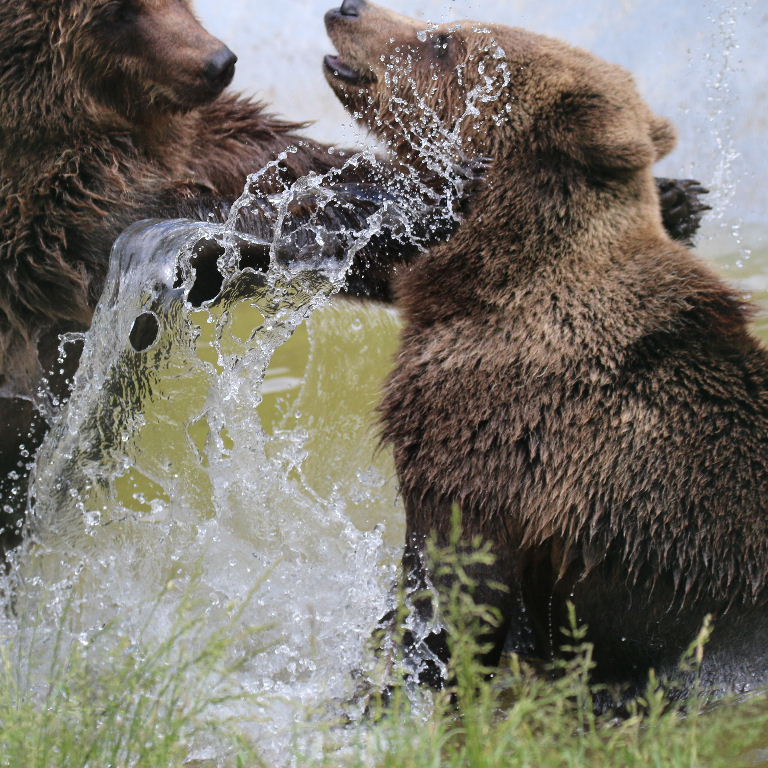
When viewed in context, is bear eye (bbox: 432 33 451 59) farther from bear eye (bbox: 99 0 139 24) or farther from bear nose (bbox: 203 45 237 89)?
bear eye (bbox: 99 0 139 24)

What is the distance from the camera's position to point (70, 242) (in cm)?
422

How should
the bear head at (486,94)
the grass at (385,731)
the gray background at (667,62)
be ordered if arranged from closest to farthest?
the grass at (385,731)
the bear head at (486,94)
the gray background at (667,62)

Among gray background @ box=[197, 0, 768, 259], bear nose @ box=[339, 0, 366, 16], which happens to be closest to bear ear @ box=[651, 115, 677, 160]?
bear nose @ box=[339, 0, 366, 16]

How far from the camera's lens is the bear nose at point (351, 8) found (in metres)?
3.96

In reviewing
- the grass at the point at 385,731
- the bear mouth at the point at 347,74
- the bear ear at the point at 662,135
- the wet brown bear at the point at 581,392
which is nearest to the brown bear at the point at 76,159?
the bear mouth at the point at 347,74

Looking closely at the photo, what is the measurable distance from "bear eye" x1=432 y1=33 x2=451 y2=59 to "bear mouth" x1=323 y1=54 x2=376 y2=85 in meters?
0.22

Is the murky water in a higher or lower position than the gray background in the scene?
lower

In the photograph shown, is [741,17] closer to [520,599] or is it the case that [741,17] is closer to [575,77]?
[575,77]

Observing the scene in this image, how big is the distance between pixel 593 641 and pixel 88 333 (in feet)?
6.31

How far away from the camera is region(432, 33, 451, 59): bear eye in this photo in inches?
156

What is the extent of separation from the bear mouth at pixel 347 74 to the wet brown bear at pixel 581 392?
30cm

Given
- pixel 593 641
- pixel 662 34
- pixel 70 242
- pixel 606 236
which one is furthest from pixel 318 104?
pixel 593 641

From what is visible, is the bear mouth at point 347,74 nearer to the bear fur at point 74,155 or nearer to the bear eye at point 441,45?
the bear eye at point 441,45

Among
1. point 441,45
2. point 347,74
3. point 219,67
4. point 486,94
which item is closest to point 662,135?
point 486,94
